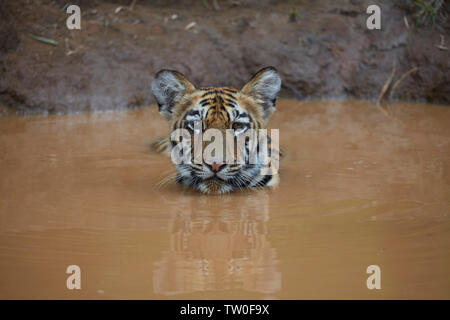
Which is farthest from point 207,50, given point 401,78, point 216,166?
point 216,166

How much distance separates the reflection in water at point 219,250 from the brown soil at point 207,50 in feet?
12.4

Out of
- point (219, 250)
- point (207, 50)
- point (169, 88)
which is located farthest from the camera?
point (207, 50)

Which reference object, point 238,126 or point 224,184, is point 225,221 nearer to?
point 224,184

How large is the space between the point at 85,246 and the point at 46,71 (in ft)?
15.1

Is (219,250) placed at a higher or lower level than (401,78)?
lower

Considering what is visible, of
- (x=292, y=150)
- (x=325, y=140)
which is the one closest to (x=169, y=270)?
(x=292, y=150)

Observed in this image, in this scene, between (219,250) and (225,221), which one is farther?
(225,221)

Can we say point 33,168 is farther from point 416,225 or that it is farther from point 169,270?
point 416,225

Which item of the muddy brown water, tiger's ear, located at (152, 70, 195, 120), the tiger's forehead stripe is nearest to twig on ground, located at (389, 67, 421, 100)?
the muddy brown water

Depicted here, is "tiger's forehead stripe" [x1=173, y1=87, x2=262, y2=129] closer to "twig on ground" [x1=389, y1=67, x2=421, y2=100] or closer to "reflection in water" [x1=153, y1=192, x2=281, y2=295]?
"reflection in water" [x1=153, y1=192, x2=281, y2=295]

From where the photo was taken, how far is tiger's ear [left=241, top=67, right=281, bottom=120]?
16.5 feet

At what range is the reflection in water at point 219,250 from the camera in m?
3.09

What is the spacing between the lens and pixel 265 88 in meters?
5.12

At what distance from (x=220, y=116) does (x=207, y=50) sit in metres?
4.15
